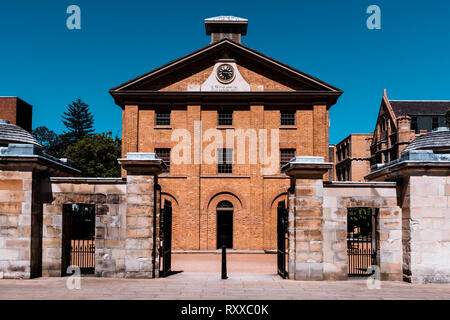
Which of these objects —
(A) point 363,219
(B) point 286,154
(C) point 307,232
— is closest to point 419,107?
(A) point 363,219

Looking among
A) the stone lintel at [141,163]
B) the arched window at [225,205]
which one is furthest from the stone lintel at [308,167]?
the arched window at [225,205]

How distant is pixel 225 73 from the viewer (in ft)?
92.4

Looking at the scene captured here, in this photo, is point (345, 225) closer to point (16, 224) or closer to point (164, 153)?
point (16, 224)

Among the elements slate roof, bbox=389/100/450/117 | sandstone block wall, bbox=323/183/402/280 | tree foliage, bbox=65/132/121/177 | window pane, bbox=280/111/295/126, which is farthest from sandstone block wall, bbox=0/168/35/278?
slate roof, bbox=389/100/450/117

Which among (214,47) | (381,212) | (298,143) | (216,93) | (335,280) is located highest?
(214,47)

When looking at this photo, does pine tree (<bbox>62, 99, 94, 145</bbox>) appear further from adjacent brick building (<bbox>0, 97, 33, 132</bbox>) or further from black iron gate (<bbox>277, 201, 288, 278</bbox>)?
black iron gate (<bbox>277, 201, 288, 278</bbox>)

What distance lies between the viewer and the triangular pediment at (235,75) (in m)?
27.8

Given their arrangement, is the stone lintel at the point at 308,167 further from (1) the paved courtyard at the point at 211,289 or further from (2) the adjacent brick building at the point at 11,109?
(2) the adjacent brick building at the point at 11,109

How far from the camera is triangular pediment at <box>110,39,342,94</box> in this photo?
2783cm

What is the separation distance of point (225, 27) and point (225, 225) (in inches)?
602

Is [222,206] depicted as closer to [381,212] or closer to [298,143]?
[298,143]

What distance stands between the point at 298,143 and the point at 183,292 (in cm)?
1843
